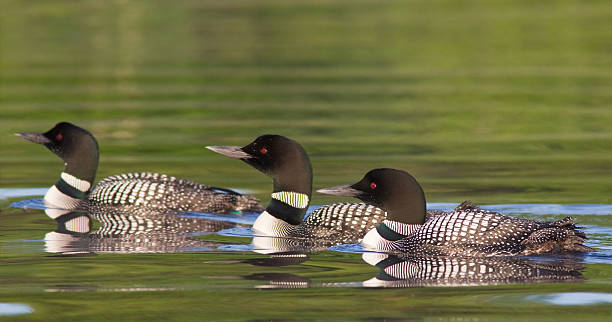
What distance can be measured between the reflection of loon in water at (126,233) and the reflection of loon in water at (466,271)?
1505 millimetres

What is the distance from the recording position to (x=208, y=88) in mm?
20656

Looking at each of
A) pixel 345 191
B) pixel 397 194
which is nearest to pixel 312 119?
pixel 345 191

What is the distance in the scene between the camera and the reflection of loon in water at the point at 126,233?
336 inches

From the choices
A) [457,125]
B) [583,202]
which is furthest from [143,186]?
[457,125]

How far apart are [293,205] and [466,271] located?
210cm

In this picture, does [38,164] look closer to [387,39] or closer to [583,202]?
[583,202]

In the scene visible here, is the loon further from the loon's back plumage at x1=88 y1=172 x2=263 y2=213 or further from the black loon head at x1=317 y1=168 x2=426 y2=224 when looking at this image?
the loon's back plumage at x1=88 y1=172 x2=263 y2=213

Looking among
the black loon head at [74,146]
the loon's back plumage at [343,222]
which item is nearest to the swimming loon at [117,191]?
the black loon head at [74,146]

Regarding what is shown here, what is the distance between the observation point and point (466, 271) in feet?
24.4

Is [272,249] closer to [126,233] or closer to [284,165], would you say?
[284,165]

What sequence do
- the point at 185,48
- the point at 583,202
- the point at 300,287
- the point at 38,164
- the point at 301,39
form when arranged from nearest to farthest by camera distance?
the point at 300,287 < the point at 583,202 < the point at 38,164 < the point at 185,48 < the point at 301,39

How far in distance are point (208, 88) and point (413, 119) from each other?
17.2 ft

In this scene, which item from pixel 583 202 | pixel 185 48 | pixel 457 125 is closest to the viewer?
pixel 583 202

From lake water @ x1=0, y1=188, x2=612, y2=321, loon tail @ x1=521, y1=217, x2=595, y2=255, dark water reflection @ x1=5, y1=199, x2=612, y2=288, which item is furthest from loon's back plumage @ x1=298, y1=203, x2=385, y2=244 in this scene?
loon tail @ x1=521, y1=217, x2=595, y2=255
